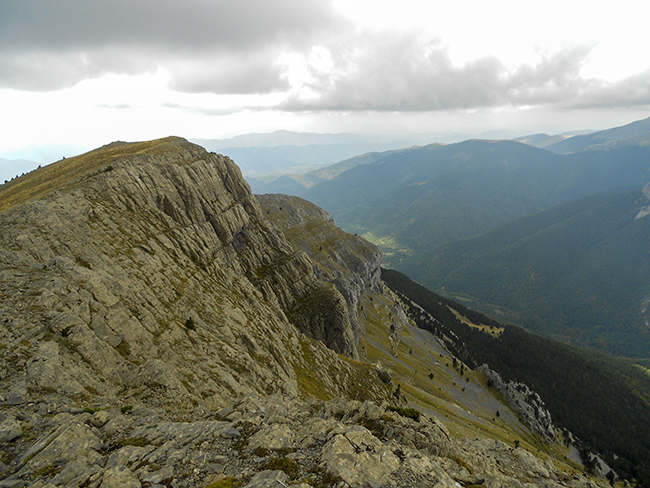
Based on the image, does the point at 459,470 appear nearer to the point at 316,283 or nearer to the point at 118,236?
the point at 118,236

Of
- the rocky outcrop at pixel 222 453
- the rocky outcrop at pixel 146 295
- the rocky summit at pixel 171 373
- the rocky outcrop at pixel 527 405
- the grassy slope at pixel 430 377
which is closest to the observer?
the rocky outcrop at pixel 222 453

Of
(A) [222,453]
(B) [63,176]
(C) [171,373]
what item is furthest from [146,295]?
(B) [63,176]

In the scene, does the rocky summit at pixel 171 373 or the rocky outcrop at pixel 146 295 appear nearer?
the rocky summit at pixel 171 373

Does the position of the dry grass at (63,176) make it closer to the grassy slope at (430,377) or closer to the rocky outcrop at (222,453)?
the rocky outcrop at (222,453)

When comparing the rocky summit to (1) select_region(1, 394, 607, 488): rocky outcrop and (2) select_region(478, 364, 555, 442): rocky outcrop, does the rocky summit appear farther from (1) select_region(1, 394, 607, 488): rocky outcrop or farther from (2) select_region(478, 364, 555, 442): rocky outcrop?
(2) select_region(478, 364, 555, 442): rocky outcrop

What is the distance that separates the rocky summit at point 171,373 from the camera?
20156 mm

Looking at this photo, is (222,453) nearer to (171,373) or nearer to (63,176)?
(171,373)

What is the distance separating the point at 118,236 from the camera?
5097 cm

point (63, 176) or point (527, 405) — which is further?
point (527, 405)

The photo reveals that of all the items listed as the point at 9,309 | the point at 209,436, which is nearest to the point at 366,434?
the point at 209,436

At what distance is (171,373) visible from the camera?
3344cm

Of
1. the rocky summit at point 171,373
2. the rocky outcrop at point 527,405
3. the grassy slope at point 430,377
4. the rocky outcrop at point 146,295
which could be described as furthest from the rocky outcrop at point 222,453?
the rocky outcrop at point 527,405

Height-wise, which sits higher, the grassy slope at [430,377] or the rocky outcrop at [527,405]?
the grassy slope at [430,377]

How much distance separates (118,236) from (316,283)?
206 feet
